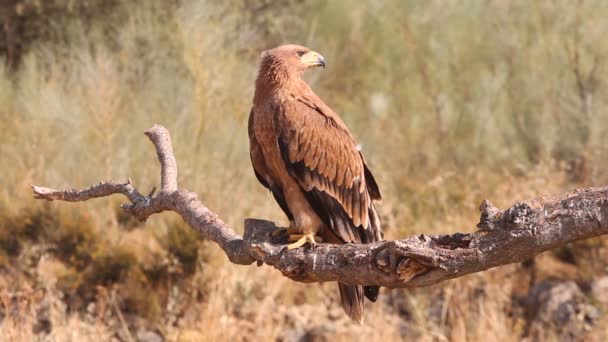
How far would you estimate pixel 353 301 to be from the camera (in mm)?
5227

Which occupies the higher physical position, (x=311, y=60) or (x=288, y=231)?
(x=311, y=60)

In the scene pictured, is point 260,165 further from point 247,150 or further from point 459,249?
Result: point 247,150

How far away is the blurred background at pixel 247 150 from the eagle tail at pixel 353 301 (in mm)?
1688

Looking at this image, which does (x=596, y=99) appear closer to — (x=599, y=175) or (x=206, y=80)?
(x=599, y=175)

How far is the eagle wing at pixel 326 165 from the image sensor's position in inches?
202

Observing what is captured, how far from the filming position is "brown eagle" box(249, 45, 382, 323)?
202 inches

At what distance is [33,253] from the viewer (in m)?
8.27

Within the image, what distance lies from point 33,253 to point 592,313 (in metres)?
4.47

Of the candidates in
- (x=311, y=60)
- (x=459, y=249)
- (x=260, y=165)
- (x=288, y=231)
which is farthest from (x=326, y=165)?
(x=459, y=249)

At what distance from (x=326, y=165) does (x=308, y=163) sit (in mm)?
116

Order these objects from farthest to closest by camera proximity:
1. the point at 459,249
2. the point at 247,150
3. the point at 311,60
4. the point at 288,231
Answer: the point at 247,150 < the point at 311,60 < the point at 288,231 < the point at 459,249

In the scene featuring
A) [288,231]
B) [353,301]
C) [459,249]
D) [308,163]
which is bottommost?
[459,249]

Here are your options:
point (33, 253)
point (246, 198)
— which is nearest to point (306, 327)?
point (246, 198)

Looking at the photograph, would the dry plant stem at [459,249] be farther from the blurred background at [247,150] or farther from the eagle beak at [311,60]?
the blurred background at [247,150]
